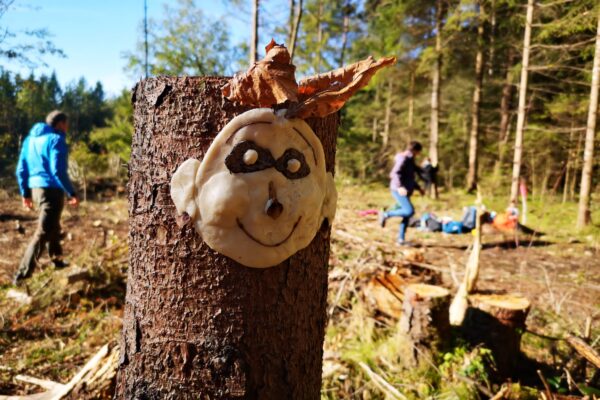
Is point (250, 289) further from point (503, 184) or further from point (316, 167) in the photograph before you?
point (503, 184)

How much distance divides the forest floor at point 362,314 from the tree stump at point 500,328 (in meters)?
0.10

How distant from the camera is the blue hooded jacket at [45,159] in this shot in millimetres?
4016

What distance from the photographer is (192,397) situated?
109cm

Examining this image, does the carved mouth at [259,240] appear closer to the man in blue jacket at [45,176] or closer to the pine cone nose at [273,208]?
the pine cone nose at [273,208]

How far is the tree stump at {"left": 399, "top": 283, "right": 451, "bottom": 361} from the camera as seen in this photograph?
2562 mm

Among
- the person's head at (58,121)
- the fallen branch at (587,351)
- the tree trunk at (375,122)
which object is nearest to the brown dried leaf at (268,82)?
the fallen branch at (587,351)

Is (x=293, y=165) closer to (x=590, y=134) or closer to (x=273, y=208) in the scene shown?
(x=273, y=208)

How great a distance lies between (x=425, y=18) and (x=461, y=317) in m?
12.8

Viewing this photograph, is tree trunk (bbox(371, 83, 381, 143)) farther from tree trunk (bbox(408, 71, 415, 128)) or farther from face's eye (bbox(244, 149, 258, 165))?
face's eye (bbox(244, 149, 258, 165))

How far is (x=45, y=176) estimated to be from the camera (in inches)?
161

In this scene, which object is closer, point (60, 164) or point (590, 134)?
point (60, 164)

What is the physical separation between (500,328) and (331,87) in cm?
246

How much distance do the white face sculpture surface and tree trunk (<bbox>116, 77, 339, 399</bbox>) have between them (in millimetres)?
40

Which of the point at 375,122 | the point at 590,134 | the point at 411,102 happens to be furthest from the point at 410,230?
the point at 375,122
